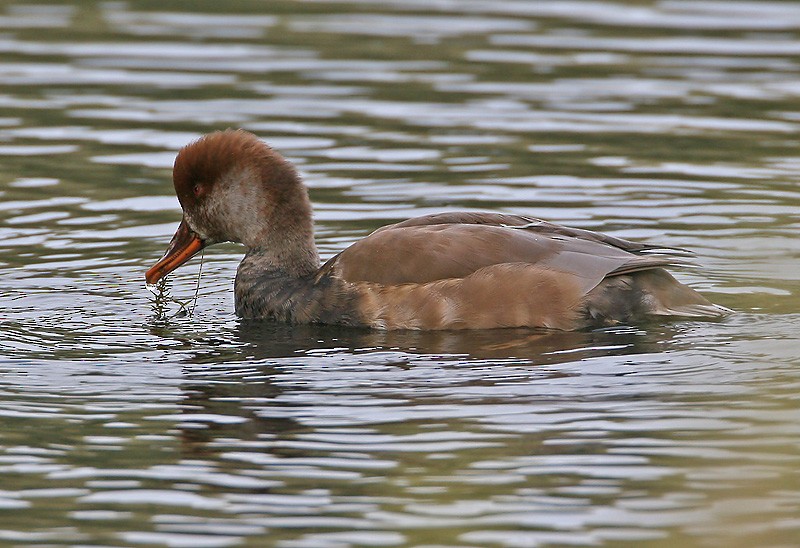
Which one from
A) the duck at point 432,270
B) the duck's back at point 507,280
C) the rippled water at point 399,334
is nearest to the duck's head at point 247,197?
the duck at point 432,270

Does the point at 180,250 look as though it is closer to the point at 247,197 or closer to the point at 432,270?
the point at 247,197

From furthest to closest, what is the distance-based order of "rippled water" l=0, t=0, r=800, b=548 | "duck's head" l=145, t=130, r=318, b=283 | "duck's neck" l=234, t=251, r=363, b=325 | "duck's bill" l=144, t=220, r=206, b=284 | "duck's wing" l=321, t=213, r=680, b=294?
"duck's bill" l=144, t=220, r=206, b=284
"duck's head" l=145, t=130, r=318, b=283
"duck's neck" l=234, t=251, r=363, b=325
"duck's wing" l=321, t=213, r=680, b=294
"rippled water" l=0, t=0, r=800, b=548

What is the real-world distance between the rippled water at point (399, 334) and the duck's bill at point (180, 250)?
0.27 m

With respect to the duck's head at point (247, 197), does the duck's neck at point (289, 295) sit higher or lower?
lower

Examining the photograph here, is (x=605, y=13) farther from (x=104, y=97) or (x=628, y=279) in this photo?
(x=628, y=279)

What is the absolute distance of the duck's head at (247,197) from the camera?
9.36 m

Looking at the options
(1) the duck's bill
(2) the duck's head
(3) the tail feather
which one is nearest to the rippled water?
(3) the tail feather

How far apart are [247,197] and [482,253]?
5.23ft

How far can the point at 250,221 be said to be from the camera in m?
9.52

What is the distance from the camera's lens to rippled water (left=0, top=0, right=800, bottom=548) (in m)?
Result: 5.93

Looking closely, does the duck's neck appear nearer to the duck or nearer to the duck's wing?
the duck

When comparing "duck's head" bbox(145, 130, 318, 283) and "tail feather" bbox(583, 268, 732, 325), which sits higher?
"duck's head" bbox(145, 130, 318, 283)

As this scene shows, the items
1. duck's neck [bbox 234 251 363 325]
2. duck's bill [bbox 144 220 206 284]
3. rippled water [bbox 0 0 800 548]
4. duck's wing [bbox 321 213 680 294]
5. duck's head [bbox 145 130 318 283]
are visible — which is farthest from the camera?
duck's bill [bbox 144 220 206 284]

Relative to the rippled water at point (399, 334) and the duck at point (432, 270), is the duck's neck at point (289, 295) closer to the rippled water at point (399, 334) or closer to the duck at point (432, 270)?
the duck at point (432, 270)
